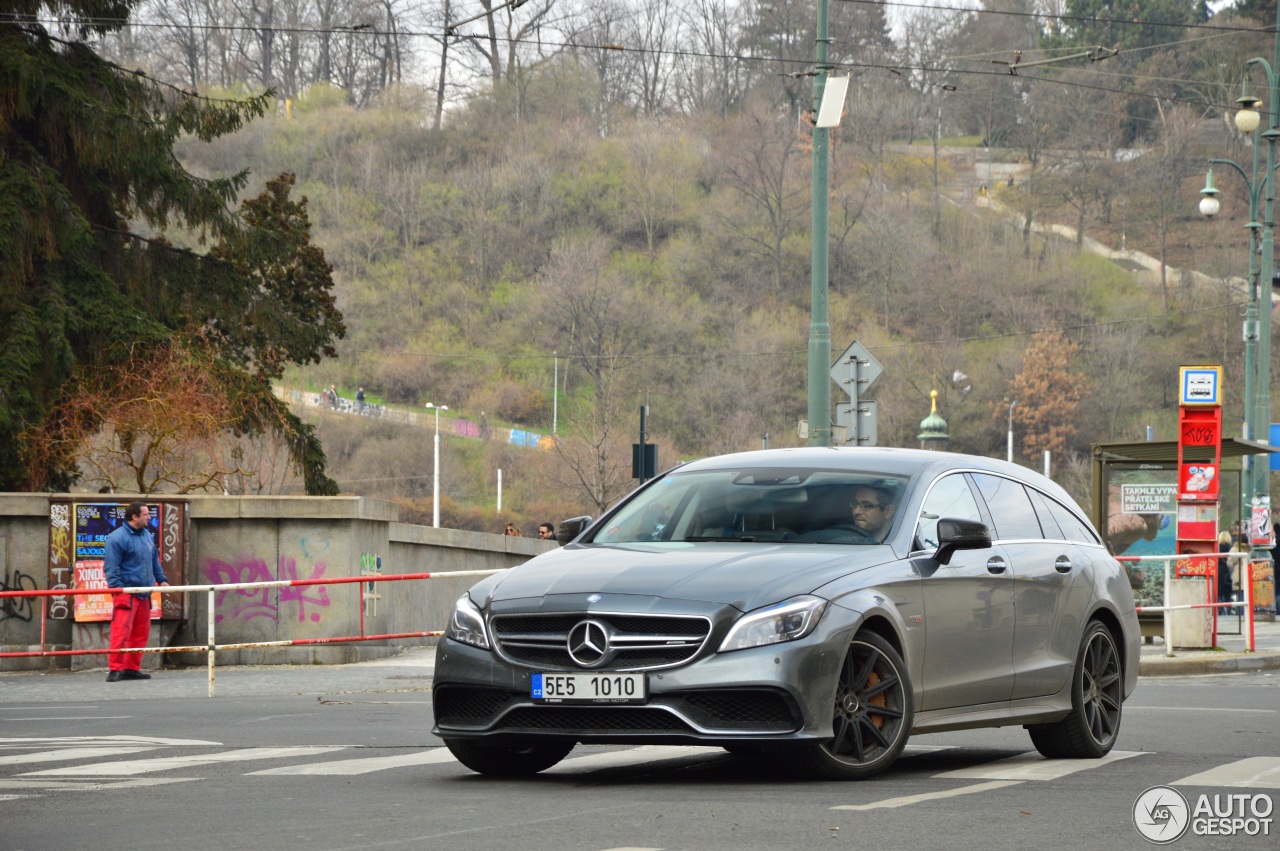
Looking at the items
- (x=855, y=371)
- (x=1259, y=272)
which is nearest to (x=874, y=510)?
(x=855, y=371)

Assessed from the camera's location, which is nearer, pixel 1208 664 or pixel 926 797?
pixel 926 797

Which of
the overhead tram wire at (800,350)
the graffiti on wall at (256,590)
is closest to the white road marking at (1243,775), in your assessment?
the graffiti on wall at (256,590)

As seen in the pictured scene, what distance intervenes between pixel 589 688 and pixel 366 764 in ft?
7.20

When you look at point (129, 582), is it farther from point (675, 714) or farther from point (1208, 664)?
point (675, 714)

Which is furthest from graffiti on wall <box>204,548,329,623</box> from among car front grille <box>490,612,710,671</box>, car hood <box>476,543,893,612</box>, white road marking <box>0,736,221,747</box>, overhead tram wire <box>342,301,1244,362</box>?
overhead tram wire <box>342,301,1244,362</box>

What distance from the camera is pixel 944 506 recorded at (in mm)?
9898

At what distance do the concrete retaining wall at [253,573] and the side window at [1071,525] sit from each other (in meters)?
12.7

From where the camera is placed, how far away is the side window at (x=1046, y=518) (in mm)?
10750

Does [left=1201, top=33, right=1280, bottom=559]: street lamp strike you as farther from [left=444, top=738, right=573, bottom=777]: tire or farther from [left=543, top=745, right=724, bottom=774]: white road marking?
[left=444, top=738, right=573, bottom=777]: tire

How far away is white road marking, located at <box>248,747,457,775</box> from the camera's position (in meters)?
9.82

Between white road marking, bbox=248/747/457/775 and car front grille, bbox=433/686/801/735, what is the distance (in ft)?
4.76

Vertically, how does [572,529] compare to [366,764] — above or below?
above

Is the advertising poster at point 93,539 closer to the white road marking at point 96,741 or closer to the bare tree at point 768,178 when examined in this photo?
the white road marking at point 96,741

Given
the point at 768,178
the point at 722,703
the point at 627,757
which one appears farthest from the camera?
the point at 768,178
